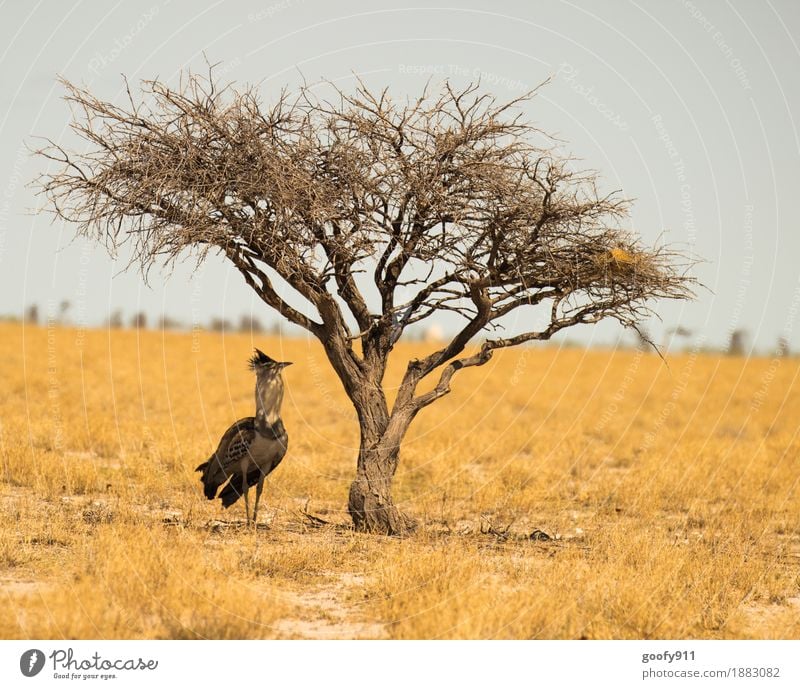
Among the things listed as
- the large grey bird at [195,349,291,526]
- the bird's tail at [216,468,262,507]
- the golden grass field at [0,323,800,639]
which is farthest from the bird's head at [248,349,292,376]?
the golden grass field at [0,323,800,639]

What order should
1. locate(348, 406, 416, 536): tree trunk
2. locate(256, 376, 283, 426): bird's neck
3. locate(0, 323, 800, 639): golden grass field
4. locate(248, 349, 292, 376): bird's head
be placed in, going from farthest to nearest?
locate(348, 406, 416, 536): tree trunk → locate(248, 349, 292, 376): bird's head → locate(256, 376, 283, 426): bird's neck → locate(0, 323, 800, 639): golden grass field

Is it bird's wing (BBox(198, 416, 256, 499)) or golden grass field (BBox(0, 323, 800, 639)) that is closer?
golden grass field (BBox(0, 323, 800, 639))

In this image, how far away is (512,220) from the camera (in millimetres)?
10953

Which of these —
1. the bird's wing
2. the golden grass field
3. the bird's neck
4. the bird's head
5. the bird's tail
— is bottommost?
the golden grass field

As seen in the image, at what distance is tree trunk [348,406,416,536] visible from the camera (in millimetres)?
11570

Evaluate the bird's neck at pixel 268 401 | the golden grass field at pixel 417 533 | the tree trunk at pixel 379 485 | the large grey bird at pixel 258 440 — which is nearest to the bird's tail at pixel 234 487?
the large grey bird at pixel 258 440

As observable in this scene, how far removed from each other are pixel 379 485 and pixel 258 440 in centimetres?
150

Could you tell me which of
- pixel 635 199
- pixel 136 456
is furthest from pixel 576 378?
pixel 635 199

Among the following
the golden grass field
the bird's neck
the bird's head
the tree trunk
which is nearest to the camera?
the golden grass field

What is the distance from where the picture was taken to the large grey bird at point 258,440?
37.2 ft

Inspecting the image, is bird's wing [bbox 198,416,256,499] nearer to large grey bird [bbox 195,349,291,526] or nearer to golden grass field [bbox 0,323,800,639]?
large grey bird [bbox 195,349,291,526]

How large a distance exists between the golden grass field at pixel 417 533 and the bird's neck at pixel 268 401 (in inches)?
51.2

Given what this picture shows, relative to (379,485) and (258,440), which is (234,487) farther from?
(379,485)
